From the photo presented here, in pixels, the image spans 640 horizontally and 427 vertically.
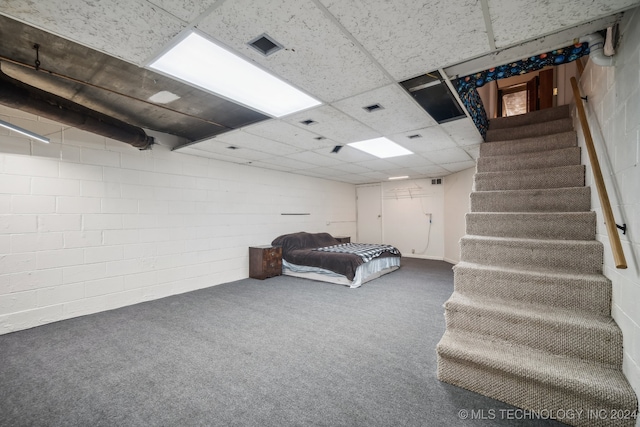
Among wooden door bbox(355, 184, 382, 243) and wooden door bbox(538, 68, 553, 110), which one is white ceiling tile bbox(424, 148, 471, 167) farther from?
wooden door bbox(355, 184, 382, 243)

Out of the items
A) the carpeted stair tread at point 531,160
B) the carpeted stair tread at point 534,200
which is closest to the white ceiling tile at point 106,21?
the carpeted stair tread at point 534,200

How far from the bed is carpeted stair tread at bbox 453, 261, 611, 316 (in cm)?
236

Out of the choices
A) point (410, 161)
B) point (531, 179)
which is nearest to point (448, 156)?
point (410, 161)

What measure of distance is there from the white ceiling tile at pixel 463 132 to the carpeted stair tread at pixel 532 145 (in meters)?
0.18

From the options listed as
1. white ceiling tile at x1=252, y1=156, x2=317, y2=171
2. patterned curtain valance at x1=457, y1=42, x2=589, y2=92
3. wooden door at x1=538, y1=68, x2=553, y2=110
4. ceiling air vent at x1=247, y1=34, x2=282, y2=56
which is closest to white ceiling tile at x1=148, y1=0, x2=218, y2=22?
ceiling air vent at x1=247, y1=34, x2=282, y2=56

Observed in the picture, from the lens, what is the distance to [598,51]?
1.60 m

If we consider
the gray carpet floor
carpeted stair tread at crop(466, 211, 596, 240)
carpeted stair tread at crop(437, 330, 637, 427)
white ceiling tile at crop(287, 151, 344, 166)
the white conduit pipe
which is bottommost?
the gray carpet floor

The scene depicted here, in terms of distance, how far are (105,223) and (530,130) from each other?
5.69 metres

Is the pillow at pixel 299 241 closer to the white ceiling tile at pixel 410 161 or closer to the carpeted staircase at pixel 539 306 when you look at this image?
the white ceiling tile at pixel 410 161

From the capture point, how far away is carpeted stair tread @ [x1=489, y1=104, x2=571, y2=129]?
3.46m

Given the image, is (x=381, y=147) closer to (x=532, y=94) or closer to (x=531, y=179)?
(x=531, y=179)

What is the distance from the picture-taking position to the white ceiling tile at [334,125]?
8.69 ft

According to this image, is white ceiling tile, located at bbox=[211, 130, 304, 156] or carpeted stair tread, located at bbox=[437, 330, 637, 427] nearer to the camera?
carpeted stair tread, located at bbox=[437, 330, 637, 427]

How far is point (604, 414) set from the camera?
138 cm
